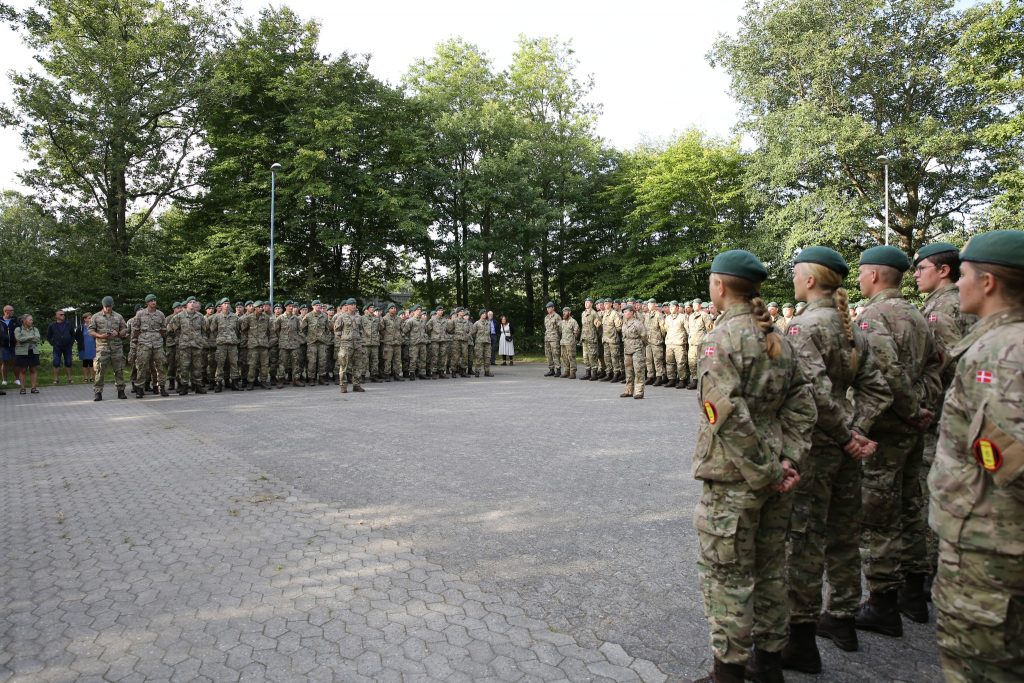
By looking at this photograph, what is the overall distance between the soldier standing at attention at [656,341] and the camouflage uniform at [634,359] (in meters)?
2.11

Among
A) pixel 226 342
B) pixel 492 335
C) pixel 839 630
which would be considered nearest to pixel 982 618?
pixel 839 630

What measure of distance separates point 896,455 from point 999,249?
1.95 metres

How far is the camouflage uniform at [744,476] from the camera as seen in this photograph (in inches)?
109

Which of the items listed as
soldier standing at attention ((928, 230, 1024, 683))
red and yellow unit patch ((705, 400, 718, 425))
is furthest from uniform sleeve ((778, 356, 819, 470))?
soldier standing at attention ((928, 230, 1024, 683))

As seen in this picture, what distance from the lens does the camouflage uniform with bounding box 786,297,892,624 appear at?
3236 mm

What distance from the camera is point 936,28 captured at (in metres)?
27.3

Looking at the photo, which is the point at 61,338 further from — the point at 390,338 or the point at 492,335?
the point at 492,335

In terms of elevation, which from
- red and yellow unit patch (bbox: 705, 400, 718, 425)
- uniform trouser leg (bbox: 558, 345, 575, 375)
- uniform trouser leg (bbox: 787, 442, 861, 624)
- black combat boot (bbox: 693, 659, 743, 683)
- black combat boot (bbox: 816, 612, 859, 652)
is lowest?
black combat boot (bbox: 816, 612, 859, 652)

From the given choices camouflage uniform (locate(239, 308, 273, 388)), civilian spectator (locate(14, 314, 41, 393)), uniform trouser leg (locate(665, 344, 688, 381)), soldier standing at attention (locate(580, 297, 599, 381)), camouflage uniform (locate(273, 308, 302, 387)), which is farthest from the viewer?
soldier standing at attention (locate(580, 297, 599, 381))

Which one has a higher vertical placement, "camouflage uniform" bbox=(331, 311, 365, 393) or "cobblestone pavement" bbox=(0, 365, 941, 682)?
"camouflage uniform" bbox=(331, 311, 365, 393)

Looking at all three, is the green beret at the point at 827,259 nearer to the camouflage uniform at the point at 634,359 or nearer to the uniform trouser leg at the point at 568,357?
the camouflage uniform at the point at 634,359

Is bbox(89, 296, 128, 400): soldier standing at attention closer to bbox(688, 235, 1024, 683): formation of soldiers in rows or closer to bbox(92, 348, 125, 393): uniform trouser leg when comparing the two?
bbox(92, 348, 125, 393): uniform trouser leg

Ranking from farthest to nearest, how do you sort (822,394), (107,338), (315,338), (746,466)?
(315,338) → (107,338) → (822,394) → (746,466)

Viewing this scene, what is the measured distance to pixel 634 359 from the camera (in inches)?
564
